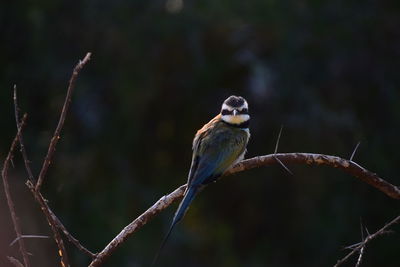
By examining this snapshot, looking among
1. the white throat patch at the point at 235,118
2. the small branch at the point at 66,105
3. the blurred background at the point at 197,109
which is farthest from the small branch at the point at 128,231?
the blurred background at the point at 197,109

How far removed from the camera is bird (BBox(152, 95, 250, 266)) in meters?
4.19

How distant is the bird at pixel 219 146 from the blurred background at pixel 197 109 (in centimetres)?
319

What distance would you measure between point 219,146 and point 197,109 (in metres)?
4.37

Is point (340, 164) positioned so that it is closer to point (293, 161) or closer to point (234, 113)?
point (293, 161)

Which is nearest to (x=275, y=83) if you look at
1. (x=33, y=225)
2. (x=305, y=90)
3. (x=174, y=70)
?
(x=305, y=90)

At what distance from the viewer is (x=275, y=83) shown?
862cm

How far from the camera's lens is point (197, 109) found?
8938 millimetres

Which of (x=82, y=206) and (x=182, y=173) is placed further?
(x=182, y=173)

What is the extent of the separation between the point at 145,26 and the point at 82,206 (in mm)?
2144

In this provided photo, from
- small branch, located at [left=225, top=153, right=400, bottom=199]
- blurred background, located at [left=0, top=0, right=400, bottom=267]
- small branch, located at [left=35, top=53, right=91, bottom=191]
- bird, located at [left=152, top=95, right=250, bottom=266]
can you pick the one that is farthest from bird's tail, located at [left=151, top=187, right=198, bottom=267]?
blurred background, located at [left=0, top=0, right=400, bottom=267]

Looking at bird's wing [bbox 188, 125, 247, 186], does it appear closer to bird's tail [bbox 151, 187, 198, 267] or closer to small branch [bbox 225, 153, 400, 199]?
bird's tail [bbox 151, 187, 198, 267]

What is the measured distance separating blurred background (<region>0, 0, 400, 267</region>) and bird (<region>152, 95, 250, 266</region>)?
3.19 m

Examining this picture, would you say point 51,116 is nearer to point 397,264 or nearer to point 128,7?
point 128,7

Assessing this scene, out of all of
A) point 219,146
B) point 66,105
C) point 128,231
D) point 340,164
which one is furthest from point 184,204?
point 66,105
